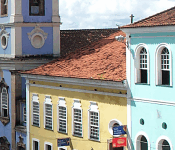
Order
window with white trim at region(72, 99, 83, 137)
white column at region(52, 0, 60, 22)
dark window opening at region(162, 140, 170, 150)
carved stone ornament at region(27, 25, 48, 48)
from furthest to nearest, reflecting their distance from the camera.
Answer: white column at region(52, 0, 60, 22) < carved stone ornament at region(27, 25, 48, 48) < window with white trim at region(72, 99, 83, 137) < dark window opening at region(162, 140, 170, 150)

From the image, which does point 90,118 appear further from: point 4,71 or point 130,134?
point 4,71

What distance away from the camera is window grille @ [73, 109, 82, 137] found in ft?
109

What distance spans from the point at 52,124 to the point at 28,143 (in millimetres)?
3185

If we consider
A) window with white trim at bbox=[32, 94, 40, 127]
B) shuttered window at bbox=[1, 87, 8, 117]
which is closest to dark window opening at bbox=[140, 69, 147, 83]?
window with white trim at bbox=[32, 94, 40, 127]

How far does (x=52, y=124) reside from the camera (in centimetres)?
3538

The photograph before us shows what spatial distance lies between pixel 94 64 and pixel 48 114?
4.34 metres

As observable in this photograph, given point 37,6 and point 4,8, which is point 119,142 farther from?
point 4,8

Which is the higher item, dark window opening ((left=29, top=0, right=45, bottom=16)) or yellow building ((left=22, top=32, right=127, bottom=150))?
dark window opening ((left=29, top=0, right=45, bottom=16))

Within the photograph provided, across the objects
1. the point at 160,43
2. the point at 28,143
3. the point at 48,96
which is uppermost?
the point at 160,43

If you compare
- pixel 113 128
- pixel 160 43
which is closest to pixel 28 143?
pixel 113 128

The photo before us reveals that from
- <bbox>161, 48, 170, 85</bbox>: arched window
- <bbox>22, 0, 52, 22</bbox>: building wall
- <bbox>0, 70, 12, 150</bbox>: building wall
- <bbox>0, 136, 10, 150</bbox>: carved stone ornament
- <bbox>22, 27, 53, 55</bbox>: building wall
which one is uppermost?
<bbox>22, 0, 52, 22</bbox>: building wall

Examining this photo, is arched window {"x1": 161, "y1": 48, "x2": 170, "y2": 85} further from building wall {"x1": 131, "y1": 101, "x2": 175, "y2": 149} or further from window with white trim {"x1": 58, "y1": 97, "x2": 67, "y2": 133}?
window with white trim {"x1": 58, "y1": 97, "x2": 67, "y2": 133}

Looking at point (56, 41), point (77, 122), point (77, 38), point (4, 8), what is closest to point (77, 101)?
point (77, 122)

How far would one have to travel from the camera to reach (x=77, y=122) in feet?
109
